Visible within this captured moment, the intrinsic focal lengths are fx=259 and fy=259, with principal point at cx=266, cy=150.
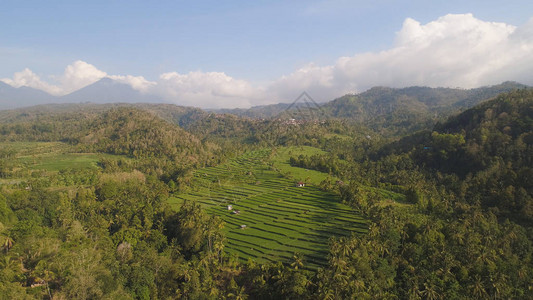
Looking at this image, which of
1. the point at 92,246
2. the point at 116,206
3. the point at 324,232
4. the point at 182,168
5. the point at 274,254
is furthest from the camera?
the point at 182,168

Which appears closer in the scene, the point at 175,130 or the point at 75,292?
the point at 75,292

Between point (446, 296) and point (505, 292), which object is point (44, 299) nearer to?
point (446, 296)

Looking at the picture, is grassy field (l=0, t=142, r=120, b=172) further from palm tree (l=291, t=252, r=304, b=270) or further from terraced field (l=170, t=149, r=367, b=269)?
palm tree (l=291, t=252, r=304, b=270)

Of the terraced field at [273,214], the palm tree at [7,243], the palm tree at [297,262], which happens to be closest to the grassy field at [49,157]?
the terraced field at [273,214]

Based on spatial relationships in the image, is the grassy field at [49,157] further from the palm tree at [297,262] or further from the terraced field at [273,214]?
the palm tree at [297,262]

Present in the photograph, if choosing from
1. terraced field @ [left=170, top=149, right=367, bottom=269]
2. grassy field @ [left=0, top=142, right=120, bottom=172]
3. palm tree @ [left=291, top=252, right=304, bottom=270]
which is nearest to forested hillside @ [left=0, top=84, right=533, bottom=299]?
palm tree @ [left=291, top=252, right=304, bottom=270]

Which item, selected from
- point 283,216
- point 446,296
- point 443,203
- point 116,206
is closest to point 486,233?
point 443,203
